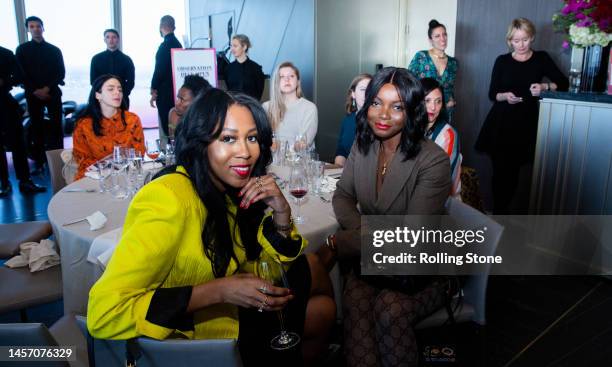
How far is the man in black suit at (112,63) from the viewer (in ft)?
22.4

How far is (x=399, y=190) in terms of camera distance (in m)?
2.20

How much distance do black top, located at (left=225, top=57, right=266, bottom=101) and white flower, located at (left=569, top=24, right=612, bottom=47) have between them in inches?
142

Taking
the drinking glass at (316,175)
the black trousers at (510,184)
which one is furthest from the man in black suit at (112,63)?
the black trousers at (510,184)

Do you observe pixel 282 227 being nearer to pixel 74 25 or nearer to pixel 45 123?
pixel 45 123

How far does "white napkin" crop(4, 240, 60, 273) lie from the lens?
7.94ft

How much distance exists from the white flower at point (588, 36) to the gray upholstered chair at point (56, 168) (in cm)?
359

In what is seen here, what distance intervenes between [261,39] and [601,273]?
19.1 ft

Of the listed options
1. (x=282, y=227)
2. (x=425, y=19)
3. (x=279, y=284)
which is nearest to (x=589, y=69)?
(x=282, y=227)

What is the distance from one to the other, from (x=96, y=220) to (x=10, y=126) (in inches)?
165

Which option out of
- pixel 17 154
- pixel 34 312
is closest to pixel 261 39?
pixel 17 154

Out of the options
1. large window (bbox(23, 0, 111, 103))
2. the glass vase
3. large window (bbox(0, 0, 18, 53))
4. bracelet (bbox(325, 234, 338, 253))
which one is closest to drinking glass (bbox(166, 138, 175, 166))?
bracelet (bbox(325, 234, 338, 253))

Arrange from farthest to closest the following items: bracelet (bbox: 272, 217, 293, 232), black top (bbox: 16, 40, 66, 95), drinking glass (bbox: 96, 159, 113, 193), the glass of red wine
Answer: black top (bbox: 16, 40, 66, 95) < drinking glass (bbox: 96, 159, 113, 193) < the glass of red wine < bracelet (bbox: 272, 217, 293, 232)

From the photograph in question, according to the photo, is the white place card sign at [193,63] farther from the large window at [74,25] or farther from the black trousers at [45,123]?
the large window at [74,25]

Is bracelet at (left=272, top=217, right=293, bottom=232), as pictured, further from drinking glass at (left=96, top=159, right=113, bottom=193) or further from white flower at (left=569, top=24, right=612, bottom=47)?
white flower at (left=569, top=24, right=612, bottom=47)
